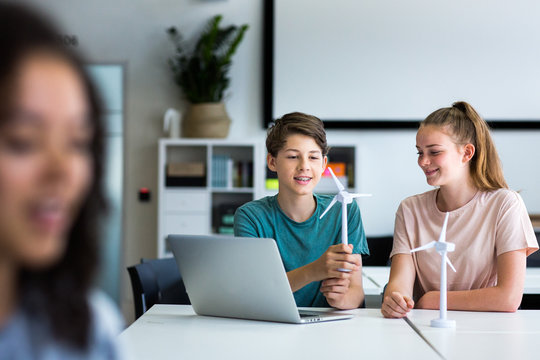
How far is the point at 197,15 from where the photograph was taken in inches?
198

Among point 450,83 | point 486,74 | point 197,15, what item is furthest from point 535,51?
point 197,15

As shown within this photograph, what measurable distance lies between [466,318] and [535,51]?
370 centimetres

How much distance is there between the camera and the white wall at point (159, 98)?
491cm

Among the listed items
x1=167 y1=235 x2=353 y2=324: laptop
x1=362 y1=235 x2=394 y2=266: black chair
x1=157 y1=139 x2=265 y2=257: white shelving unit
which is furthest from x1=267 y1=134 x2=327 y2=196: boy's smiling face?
x1=157 y1=139 x2=265 y2=257: white shelving unit

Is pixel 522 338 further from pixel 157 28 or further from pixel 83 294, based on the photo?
pixel 157 28

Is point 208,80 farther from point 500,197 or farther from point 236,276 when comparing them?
point 236,276

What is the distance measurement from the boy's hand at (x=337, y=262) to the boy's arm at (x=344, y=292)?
0.19 feet

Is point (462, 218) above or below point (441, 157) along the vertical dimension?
below

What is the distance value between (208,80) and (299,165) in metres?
2.86

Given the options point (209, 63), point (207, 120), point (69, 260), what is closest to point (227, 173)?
point (207, 120)

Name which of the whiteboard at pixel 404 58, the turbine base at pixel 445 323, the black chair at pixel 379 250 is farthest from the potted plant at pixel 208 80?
the turbine base at pixel 445 323

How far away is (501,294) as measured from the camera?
1829 mm

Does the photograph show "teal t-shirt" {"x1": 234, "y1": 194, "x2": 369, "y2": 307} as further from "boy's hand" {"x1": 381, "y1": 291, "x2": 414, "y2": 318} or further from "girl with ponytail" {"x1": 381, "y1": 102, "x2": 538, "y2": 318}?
"boy's hand" {"x1": 381, "y1": 291, "x2": 414, "y2": 318}

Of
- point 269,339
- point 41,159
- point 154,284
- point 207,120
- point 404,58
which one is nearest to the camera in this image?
point 41,159
